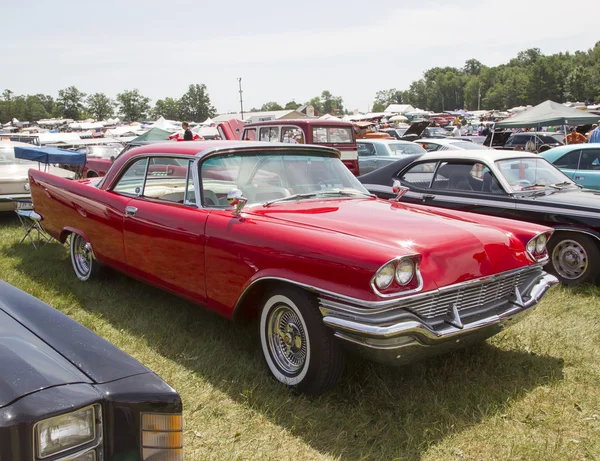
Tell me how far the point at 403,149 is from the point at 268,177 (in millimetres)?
9679

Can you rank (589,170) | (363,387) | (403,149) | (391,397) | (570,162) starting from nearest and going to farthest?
(391,397)
(363,387)
(589,170)
(570,162)
(403,149)

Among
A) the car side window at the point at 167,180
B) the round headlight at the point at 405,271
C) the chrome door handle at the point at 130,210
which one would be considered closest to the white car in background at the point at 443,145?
the car side window at the point at 167,180

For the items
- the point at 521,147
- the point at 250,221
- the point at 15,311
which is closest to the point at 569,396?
the point at 250,221

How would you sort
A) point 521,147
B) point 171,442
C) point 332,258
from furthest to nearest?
point 521,147 → point 332,258 → point 171,442

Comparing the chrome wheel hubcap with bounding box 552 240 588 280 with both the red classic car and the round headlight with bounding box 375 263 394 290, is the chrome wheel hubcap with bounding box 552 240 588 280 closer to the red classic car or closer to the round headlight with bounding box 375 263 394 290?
the red classic car

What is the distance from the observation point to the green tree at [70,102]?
363 feet

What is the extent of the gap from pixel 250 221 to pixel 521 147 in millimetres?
17525

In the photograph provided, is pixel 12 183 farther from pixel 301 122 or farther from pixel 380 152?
pixel 380 152

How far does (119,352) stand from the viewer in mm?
1851

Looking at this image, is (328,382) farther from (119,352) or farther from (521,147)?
(521,147)

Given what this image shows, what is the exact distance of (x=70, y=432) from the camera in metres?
1.46

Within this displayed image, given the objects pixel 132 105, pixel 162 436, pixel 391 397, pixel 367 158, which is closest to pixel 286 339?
pixel 391 397

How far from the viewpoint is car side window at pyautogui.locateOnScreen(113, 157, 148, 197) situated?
15.2 ft

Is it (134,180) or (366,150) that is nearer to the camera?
(134,180)
